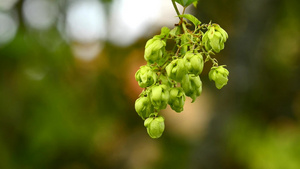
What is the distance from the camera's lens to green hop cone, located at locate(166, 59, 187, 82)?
97cm

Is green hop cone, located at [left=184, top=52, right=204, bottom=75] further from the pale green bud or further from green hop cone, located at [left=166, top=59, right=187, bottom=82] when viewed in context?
the pale green bud

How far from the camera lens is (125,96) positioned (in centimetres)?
598

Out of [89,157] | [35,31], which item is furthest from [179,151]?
[35,31]

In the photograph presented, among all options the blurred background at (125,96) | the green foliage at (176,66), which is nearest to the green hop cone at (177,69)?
the green foliage at (176,66)

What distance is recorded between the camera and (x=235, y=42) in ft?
13.2

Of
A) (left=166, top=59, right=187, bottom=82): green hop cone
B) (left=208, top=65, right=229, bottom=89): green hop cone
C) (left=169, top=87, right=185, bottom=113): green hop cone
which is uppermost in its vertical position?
(left=166, top=59, right=187, bottom=82): green hop cone

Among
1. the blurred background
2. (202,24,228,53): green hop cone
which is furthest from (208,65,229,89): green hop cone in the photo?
the blurred background

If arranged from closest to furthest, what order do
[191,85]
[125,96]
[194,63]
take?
[194,63] < [191,85] < [125,96]

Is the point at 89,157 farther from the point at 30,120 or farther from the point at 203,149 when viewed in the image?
the point at 203,149

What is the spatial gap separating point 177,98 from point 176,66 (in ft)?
0.32

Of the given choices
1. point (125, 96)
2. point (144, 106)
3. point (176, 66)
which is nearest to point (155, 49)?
point (176, 66)

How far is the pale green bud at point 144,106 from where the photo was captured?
42.7 inches

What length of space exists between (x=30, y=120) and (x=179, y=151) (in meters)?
2.08

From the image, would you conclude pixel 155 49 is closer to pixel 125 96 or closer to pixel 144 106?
pixel 144 106
